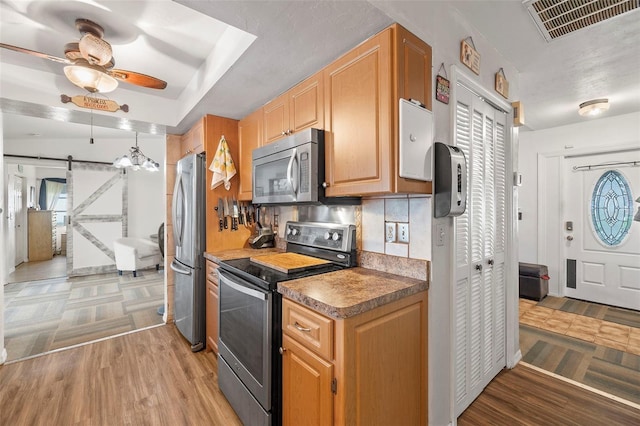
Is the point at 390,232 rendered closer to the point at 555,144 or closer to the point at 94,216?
the point at 555,144

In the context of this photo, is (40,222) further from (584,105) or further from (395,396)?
(584,105)

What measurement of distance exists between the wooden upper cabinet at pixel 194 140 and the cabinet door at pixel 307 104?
112 cm

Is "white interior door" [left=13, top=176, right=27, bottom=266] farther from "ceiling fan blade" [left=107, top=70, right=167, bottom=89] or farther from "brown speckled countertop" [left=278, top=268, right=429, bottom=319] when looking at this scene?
"brown speckled countertop" [left=278, top=268, right=429, bottom=319]

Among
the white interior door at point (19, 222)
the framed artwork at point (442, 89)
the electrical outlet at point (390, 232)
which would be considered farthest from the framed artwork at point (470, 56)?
the white interior door at point (19, 222)

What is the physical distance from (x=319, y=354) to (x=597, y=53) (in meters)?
2.92

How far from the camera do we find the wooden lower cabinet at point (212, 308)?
7.72 feet

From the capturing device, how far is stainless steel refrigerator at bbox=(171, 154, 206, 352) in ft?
8.38

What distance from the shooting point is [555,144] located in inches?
158

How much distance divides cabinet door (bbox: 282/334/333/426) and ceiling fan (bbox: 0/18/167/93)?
6.59 feet

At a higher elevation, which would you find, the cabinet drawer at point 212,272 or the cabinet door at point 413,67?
the cabinet door at point 413,67

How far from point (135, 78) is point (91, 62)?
24 cm

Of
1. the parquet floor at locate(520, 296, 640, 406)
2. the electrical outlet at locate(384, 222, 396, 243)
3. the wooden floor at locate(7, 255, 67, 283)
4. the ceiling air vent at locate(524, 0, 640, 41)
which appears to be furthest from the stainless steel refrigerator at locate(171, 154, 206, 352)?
the wooden floor at locate(7, 255, 67, 283)

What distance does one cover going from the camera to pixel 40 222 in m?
6.65

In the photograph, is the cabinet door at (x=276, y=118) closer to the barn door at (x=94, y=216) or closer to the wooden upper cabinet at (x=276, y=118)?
the wooden upper cabinet at (x=276, y=118)
